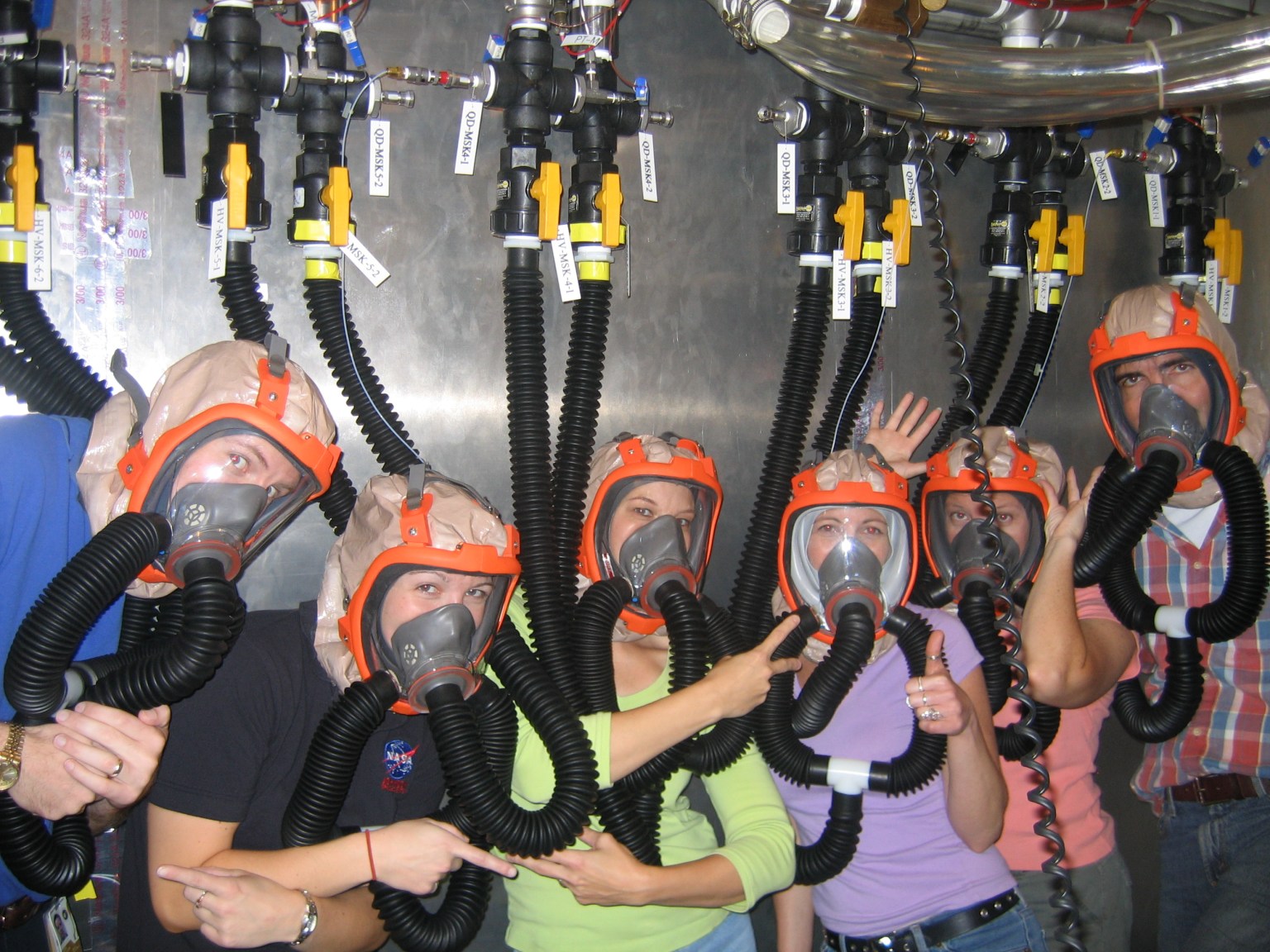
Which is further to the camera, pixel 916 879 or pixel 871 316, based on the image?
pixel 871 316

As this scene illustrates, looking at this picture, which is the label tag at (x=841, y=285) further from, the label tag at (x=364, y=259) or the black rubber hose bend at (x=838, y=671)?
the label tag at (x=364, y=259)

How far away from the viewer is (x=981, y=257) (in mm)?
3145

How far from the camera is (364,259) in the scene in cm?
233

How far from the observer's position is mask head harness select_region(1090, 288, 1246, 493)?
250 centimetres

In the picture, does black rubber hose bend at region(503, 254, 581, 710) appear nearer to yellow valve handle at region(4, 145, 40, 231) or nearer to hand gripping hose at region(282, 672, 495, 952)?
hand gripping hose at region(282, 672, 495, 952)

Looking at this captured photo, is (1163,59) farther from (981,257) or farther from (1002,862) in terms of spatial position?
(1002,862)

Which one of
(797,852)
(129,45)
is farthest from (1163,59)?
(129,45)

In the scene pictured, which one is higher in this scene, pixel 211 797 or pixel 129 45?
pixel 129 45

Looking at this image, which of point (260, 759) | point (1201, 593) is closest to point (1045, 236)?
point (1201, 593)

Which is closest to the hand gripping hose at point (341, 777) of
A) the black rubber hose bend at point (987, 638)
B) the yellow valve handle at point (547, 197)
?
the yellow valve handle at point (547, 197)

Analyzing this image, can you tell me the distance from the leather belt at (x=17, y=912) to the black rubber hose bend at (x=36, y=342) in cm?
97

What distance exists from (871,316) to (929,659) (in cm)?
110

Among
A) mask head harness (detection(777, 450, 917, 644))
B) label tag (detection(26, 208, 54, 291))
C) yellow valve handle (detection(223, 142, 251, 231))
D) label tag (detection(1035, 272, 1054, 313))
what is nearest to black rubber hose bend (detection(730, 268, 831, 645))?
mask head harness (detection(777, 450, 917, 644))

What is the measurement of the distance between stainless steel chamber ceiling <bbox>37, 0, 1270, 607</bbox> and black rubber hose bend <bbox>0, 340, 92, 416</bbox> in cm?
21
